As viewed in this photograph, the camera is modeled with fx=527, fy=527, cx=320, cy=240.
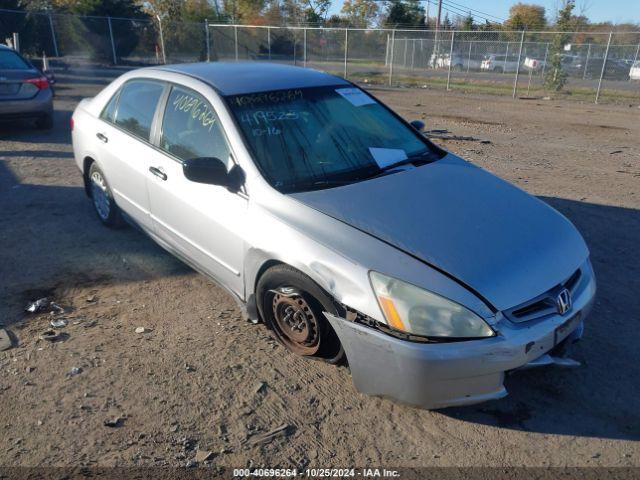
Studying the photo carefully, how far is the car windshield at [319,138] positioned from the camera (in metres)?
3.44

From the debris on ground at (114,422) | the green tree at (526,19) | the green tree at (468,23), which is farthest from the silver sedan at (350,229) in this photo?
the green tree at (468,23)

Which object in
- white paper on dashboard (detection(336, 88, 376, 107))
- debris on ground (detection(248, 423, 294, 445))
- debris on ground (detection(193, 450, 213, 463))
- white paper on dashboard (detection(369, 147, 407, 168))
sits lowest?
debris on ground (detection(193, 450, 213, 463))

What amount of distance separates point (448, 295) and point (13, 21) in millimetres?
27868

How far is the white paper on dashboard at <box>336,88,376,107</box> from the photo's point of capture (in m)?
4.21

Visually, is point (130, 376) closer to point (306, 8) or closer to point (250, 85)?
point (250, 85)

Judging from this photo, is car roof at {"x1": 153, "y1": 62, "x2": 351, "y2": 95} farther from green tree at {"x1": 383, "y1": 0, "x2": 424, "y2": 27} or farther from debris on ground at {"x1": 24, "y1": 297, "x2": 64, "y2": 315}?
green tree at {"x1": 383, "y1": 0, "x2": 424, "y2": 27}

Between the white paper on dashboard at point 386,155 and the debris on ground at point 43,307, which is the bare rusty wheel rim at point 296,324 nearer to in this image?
the white paper on dashboard at point 386,155

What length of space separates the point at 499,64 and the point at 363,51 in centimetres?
774

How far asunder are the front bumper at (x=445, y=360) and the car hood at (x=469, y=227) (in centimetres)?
19

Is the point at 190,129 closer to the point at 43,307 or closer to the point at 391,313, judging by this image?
the point at 43,307

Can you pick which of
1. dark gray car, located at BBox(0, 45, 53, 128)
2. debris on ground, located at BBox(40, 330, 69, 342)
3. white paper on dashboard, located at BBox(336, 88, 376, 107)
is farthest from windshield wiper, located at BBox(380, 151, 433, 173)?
dark gray car, located at BBox(0, 45, 53, 128)

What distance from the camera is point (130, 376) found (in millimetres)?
3170

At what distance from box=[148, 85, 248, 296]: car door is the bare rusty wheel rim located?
0.36 meters

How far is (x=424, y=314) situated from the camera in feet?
8.37
